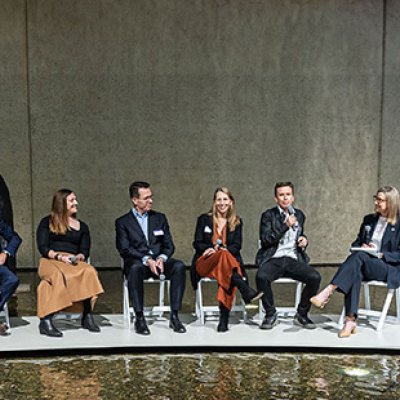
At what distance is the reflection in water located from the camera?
384 centimetres

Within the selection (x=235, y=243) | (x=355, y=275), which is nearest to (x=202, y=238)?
(x=235, y=243)

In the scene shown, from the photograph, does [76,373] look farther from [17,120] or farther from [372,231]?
[17,120]

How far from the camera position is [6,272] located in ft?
16.4

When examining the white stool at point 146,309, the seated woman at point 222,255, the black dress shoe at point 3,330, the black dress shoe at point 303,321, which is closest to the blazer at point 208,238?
the seated woman at point 222,255

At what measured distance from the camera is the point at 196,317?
18.4 feet

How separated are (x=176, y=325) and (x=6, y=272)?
1.41 meters

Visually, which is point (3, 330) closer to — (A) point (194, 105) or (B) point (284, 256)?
(B) point (284, 256)

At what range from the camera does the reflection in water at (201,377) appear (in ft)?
12.6

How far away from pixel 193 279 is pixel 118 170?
11.1 ft

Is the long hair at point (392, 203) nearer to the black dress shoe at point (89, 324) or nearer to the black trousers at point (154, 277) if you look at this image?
the black trousers at point (154, 277)

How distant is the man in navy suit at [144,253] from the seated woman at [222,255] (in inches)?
8.9

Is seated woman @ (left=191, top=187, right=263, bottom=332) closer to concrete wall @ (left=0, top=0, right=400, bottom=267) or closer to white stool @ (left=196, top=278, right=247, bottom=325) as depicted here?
white stool @ (left=196, top=278, right=247, bottom=325)

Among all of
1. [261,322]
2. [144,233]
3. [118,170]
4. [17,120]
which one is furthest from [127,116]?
[261,322]

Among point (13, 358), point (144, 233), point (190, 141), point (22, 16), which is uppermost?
point (22, 16)
